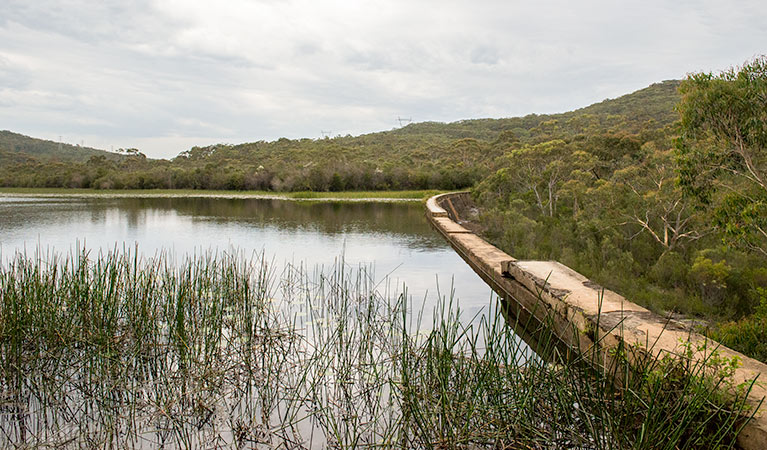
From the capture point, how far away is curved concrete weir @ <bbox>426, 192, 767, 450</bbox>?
254 centimetres

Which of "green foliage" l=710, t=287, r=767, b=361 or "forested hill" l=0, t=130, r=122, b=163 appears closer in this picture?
"green foliage" l=710, t=287, r=767, b=361

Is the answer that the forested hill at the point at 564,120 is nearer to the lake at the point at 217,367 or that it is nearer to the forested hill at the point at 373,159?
the forested hill at the point at 373,159

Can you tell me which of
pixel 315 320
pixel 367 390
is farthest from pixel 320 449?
pixel 315 320

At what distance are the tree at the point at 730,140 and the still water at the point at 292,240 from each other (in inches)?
106

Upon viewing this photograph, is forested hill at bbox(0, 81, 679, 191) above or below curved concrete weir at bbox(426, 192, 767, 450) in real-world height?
above

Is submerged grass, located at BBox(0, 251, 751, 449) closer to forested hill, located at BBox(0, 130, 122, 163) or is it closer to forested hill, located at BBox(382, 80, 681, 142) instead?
forested hill, located at BBox(382, 80, 681, 142)

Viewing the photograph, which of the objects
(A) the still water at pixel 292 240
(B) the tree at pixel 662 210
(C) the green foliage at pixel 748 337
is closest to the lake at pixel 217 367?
(A) the still water at pixel 292 240

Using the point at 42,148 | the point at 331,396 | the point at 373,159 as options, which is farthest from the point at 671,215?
the point at 42,148

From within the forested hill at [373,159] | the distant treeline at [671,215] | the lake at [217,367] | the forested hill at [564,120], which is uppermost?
the forested hill at [564,120]

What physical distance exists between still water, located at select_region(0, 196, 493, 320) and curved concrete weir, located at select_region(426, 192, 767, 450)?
418 millimetres

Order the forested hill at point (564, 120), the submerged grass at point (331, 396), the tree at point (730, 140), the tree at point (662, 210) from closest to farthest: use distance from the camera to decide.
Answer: the submerged grass at point (331, 396) < the tree at point (730, 140) < the tree at point (662, 210) < the forested hill at point (564, 120)

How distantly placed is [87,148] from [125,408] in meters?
102

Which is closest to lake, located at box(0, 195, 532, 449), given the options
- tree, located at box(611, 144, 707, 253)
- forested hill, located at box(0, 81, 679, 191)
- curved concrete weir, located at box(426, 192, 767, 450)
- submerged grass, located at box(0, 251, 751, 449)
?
submerged grass, located at box(0, 251, 751, 449)

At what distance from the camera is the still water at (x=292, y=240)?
750 cm
